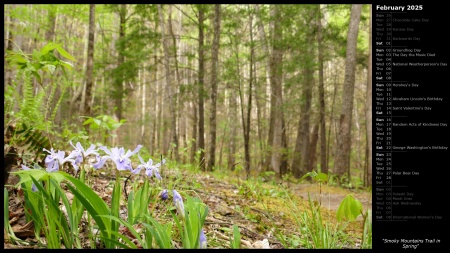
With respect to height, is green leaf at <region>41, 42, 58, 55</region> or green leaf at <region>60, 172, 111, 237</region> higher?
green leaf at <region>41, 42, 58, 55</region>

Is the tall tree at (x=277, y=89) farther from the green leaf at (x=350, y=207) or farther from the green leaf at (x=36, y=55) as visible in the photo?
the green leaf at (x=36, y=55)

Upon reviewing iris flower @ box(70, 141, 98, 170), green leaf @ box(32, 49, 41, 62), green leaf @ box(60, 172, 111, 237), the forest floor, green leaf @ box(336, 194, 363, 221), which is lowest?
the forest floor

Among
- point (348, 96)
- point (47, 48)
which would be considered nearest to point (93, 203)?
point (47, 48)

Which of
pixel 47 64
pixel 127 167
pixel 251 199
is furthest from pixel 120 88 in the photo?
pixel 127 167

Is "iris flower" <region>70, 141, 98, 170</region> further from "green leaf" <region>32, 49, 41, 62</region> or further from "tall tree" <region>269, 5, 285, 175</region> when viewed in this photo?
"tall tree" <region>269, 5, 285, 175</region>

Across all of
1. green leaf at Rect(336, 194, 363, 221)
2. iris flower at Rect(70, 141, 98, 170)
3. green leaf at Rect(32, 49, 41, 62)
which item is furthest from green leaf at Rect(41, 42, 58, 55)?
green leaf at Rect(336, 194, 363, 221)

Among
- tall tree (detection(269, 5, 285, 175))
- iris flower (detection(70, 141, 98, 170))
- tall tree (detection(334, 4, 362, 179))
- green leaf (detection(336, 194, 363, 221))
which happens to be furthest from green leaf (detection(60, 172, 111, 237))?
tall tree (detection(269, 5, 285, 175))

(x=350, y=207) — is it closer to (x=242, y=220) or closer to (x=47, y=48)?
(x=242, y=220)

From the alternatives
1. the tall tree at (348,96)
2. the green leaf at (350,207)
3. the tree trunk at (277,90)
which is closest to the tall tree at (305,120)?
the tree trunk at (277,90)

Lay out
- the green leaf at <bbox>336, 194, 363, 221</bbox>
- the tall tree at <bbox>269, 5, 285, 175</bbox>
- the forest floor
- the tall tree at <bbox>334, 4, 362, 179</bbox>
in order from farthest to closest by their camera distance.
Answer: the tall tree at <bbox>269, 5, 285, 175</bbox> → the tall tree at <bbox>334, 4, 362, 179</bbox> → the forest floor → the green leaf at <bbox>336, 194, 363, 221</bbox>

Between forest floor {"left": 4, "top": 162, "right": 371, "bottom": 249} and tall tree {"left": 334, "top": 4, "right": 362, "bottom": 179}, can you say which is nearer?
forest floor {"left": 4, "top": 162, "right": 371, "bottom": 249}

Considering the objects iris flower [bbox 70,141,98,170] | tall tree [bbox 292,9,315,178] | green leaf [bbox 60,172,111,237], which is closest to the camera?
green leaf [bbox 60,172,111,237]
